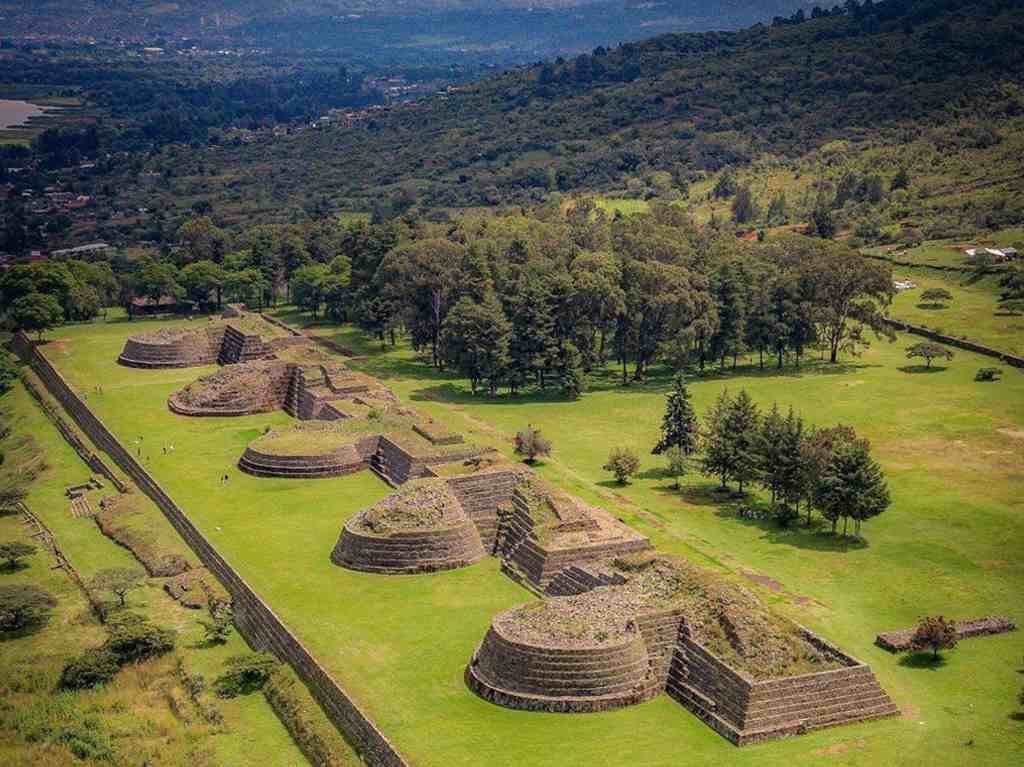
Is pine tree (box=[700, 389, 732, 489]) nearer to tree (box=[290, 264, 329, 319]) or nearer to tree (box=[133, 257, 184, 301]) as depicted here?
tree (box=[290, 264, 329, 319])

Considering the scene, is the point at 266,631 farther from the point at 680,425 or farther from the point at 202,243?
the point at 202,243

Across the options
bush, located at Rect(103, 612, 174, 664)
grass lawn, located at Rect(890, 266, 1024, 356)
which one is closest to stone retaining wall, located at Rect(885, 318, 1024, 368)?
grass lawn, located at Rect(890, 266, 1024, 356)

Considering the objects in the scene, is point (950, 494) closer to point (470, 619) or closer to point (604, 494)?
point (604, 494)

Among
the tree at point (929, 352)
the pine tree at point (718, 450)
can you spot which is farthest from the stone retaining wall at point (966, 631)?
the tree at point (929, 352)

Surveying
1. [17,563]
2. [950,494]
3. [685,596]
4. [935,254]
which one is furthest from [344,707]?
[935,254]

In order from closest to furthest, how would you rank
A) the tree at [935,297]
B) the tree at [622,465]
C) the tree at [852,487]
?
1. the tree at [852,487]
2. the tree at [622,465]
3. the tree at [935,297]

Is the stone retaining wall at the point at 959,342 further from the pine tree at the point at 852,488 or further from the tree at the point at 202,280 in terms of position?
the tree at the point at 202,280

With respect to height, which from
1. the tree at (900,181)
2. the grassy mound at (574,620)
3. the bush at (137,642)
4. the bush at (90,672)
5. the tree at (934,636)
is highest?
the tree at (900,181)
